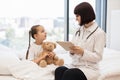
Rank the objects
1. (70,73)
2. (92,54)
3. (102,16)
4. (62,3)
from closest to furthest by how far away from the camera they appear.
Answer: (70,73) → (92,54) → (62,3) → (102,16)

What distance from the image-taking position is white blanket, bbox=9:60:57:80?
1.71 meters

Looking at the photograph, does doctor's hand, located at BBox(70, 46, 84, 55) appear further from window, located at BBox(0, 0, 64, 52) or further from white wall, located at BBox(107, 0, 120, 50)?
white wall, located at BBox(107, 0, 120, 50)

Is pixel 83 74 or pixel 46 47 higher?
pixel 46 47

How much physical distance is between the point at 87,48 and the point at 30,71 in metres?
0.47

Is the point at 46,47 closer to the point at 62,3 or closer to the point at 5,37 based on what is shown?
the point at 5,37

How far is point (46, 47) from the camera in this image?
1.93 metres

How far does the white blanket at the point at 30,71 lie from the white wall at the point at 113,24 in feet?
6.67

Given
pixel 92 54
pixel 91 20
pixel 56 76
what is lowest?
pixel 56 76

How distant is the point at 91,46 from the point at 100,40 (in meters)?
0.08

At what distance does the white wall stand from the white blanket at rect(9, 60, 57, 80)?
2.03 metres

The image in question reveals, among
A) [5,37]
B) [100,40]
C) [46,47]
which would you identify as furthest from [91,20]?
[5,37]

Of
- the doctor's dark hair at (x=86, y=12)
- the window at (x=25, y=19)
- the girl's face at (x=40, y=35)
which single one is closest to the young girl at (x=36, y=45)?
the girl's face at (x=40, y=35)

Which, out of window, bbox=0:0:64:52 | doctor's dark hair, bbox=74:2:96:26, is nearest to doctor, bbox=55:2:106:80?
doctor's dark hair, bbox=74:2:96:26

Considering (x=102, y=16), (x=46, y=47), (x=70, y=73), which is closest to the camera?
(x=70, y=73)
